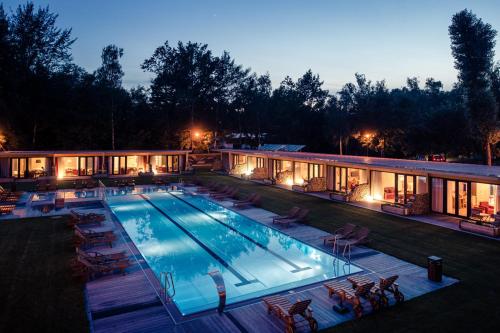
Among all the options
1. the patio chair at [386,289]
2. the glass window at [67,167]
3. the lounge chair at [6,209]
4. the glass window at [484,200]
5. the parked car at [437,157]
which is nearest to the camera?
the patio chair at [386,289]

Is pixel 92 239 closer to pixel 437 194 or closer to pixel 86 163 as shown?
pixel 437 194

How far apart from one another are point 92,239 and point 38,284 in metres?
3.62

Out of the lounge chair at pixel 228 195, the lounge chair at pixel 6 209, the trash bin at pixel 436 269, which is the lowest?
the trash bin at pixel 436 269

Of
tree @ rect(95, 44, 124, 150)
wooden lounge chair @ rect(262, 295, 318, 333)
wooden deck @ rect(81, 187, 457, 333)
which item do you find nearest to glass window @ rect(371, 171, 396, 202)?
wooden deck @ rect(81, 187, 457, 333)

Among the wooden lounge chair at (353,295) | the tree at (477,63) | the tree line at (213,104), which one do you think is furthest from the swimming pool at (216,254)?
the tree line at (213,104)

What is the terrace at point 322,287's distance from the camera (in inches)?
315

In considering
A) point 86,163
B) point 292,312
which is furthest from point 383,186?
point 86,163

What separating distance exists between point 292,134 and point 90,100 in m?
27.4

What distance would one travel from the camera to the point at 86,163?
36.8 meters

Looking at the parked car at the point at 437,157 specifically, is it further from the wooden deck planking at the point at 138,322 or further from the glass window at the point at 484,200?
the wooden deck planking at the point at 138,322

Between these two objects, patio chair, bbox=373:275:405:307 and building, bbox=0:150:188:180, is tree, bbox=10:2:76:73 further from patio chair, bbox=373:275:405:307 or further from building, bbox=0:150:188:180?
patio chair, bbox=373:275:405:307

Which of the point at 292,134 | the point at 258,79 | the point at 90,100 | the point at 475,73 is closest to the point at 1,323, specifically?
the point at 475,73

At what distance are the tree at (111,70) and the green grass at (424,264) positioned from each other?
117 feet

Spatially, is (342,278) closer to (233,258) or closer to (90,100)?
(233,258)
